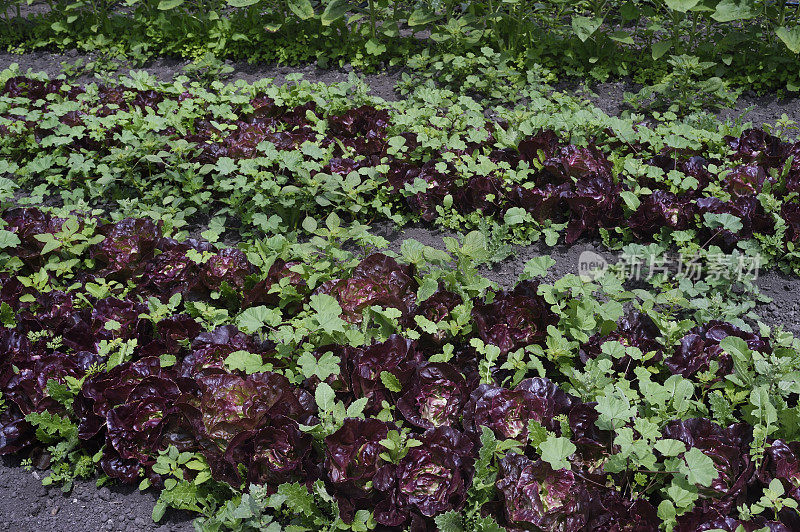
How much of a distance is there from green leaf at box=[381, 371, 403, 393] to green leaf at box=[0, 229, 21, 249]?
2048 millimetres

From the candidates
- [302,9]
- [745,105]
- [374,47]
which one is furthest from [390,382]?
[302,9]

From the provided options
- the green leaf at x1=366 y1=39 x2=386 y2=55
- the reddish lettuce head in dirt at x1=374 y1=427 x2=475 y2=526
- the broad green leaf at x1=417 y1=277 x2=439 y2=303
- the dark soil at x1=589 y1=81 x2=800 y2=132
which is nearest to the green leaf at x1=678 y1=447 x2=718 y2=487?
the reddish lettuce head in dirt at x1=374 y1=427 x2=475 y2=526

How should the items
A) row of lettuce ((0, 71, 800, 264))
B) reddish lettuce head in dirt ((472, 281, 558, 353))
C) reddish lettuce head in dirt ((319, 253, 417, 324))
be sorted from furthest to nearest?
row of lettuce ((0, 71, 800, 264)) < reddish lettuce head in dirt ((319, 253, 417, 324)) < reddish lettuce head in dirt ((472, 281, 558, 353))

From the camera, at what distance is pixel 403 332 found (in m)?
2.79

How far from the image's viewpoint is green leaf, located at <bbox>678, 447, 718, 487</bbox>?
2.02 m

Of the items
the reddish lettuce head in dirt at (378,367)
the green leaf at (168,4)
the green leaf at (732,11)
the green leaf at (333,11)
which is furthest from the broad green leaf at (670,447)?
the green leaf at (168,4)

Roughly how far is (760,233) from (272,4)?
16.5 ft

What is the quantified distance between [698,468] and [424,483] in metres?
0.85

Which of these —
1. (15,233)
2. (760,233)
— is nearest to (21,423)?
(15,233)

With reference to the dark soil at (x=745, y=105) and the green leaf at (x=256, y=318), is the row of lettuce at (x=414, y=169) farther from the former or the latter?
the green leaf at (x=256, y=318)

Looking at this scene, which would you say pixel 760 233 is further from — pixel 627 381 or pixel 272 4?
pixel 272 4

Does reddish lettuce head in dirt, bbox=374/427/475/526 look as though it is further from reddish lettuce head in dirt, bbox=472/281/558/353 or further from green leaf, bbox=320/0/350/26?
green leaf, bbox=320/0/350/26

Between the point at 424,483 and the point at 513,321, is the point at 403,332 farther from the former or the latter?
the point at 424,483

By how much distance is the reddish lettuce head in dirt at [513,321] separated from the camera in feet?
8.91
